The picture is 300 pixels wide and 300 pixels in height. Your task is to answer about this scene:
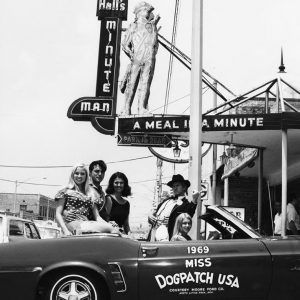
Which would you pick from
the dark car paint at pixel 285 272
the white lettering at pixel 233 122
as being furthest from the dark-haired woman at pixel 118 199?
the white lettering at pixel 233 122

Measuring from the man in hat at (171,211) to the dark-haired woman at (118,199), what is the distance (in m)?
0.34

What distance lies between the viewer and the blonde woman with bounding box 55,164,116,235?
20.5ft

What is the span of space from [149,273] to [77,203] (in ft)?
4.70

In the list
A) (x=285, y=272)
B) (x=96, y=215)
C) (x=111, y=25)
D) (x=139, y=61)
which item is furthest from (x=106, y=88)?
(x=285, y=272)

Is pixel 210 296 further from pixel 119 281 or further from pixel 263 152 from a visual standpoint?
pixel 263 152

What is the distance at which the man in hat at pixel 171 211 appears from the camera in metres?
6.81

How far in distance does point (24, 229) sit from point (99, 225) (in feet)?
33.1

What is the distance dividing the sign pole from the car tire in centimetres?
299

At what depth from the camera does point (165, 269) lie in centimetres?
529

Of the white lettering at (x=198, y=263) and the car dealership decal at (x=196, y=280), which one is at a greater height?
the white lettering at (x=198, y=263)

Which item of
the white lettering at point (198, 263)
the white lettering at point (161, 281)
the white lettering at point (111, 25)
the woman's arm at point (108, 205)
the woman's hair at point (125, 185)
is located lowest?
the white lettering at point (161, 281)

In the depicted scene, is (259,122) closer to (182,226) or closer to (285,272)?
(182,226)

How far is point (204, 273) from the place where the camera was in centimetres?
527

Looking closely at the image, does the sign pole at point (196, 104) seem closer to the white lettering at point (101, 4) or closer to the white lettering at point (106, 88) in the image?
the white lettering at point (106, 88)
